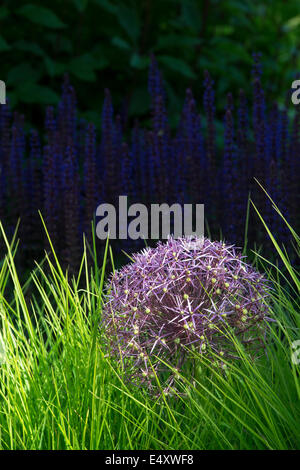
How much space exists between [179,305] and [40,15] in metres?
4.18

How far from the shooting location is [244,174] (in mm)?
4426

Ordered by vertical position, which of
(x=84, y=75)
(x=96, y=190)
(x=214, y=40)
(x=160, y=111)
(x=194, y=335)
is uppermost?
(x=214, y=40)

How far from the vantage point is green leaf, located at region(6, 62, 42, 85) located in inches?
241

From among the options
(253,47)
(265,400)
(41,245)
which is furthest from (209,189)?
(253,47)

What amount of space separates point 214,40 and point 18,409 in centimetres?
485

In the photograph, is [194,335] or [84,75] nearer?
[194,335]

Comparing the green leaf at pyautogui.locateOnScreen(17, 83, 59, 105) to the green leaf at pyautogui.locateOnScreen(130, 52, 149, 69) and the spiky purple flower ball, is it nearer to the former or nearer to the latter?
the green leaf at pyautogui.locateOnScreen(130, 52, 149, 69)

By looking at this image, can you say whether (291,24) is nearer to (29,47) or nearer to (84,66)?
(84,66)

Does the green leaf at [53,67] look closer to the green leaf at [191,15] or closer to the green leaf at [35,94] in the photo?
the green leaf at [35,94]

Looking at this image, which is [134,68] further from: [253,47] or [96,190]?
[96,190]

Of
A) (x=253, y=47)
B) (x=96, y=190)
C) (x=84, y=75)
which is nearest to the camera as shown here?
(x=96, y=190)

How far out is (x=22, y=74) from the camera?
622 centimetres

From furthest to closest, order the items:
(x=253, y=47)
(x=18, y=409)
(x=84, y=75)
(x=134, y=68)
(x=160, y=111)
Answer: (x=253, y=47) → (x=134, y=68) → (x=84, y=75) → (x=160, y=111) → (x=18, y=409)

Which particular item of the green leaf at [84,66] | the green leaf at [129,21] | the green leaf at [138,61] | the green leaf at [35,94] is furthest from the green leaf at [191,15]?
the green leaf at [35,94]
